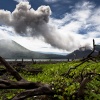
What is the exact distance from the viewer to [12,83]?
9289 millimetres

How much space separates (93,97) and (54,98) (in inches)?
59.6

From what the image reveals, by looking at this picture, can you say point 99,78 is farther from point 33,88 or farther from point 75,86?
point 33,88

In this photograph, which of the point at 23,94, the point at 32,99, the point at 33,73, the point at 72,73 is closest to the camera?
the point at 23,94

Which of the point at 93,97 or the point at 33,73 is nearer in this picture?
the point at 93,97

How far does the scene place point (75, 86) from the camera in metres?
10.4

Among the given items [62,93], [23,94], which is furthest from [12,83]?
[62,93]

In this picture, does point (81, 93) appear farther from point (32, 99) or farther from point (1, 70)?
point (1, 70)

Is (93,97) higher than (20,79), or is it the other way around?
(20,79)

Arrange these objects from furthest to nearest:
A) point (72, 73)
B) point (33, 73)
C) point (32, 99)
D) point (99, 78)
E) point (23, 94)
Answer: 1. point (33, 73)
2. point (72, 73)
3. point (99, 78)
4. point (32, 99)
5. point (23, 94)

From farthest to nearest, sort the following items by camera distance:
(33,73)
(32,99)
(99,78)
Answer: (33,73)
(99,78)
(32,99)

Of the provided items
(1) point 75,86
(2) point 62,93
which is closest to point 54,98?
(2) point 62,93

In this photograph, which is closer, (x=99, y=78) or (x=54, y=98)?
(x=54, y=98)

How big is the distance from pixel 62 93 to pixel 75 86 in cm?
67

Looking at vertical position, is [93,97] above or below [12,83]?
below
